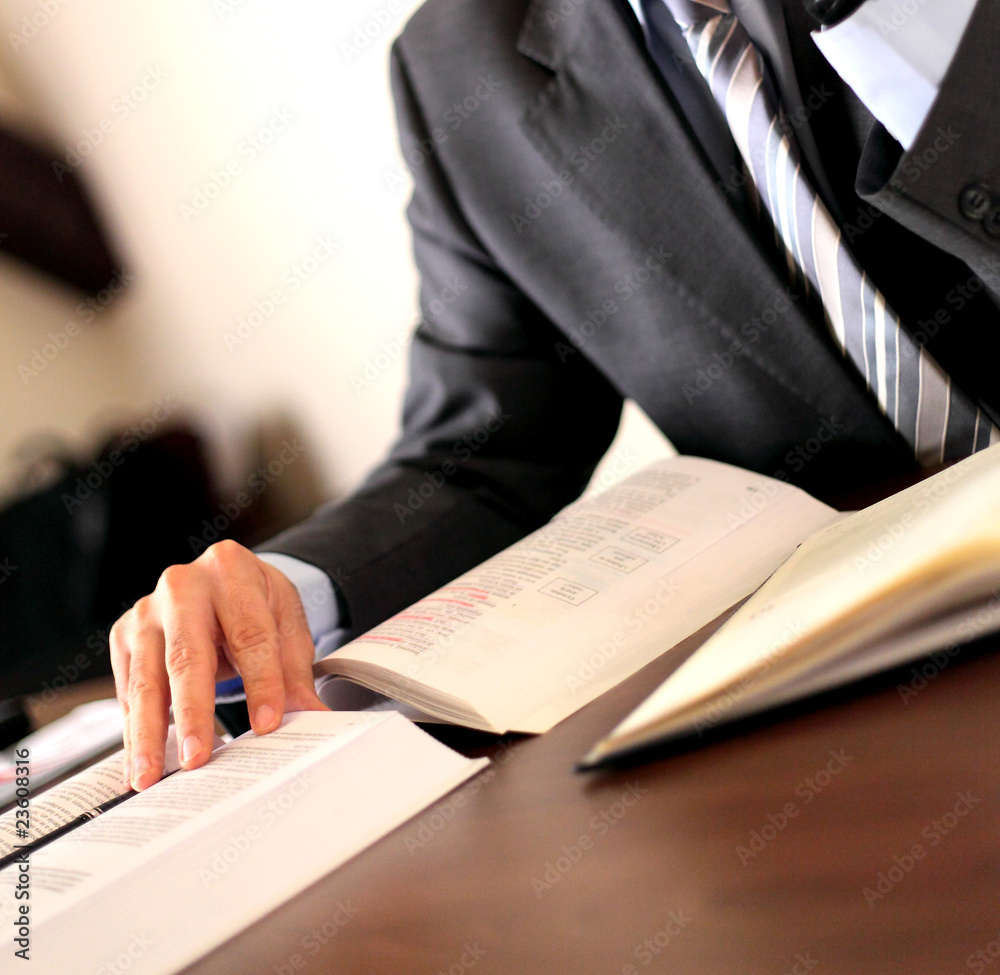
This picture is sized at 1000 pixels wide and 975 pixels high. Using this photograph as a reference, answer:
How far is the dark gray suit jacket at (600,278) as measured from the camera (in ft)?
2.38

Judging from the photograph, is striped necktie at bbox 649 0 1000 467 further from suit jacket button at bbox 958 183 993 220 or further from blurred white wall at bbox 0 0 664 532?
blurred white wall at bbox 0 0 664 532

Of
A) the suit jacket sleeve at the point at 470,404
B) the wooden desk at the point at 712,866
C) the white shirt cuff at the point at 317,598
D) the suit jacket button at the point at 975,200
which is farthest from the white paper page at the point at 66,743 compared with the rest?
the suit jacket button at the point at 975,200

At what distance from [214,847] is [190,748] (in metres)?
0.12

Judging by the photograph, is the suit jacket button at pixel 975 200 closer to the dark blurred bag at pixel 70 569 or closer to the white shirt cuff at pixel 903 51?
the white shirt cuff at pixel 903 51

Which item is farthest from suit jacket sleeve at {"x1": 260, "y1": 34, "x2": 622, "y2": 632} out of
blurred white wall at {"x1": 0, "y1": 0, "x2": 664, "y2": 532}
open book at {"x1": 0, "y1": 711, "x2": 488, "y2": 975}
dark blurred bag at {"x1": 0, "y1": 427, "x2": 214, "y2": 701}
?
dark blurred bag at {"x1": 0, "y1": 427, "x2": 214, "y2": 701}

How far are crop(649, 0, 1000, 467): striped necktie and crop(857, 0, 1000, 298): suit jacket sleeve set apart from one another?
13 centimetres

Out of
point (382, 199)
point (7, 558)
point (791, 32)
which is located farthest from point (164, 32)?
point (791, 32)

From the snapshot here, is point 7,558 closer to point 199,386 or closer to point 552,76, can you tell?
point 199,386

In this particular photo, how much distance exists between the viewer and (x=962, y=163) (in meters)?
0.53

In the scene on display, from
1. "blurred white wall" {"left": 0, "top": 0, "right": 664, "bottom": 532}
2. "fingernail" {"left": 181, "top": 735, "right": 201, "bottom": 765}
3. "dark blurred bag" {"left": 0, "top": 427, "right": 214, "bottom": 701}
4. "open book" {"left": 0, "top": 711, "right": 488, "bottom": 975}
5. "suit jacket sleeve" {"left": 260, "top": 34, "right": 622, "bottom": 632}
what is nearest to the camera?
"open book" {"left": 0, "top": 711, "right": 488, "bottom": 975}

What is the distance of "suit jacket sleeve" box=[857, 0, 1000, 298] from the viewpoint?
527 mm

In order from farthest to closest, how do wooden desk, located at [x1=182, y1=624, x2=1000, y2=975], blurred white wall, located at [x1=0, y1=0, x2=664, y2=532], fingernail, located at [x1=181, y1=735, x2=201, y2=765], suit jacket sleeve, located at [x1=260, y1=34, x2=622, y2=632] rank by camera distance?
blurred white wall, located at [x1=0, y1=0, x2=664, y2=532] → suit jacket sleeve, located at [x1=260, y1=34, x2=622, y2=632] → fingernail, located at [x1=181, y1=735, x2=201, y2=765] → wooden desk, located at [x1=182, y1=624, x2=1000, y2=975]

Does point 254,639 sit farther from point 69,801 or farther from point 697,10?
point 697,10

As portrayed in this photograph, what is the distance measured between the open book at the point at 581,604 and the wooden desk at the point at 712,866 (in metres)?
0.06
